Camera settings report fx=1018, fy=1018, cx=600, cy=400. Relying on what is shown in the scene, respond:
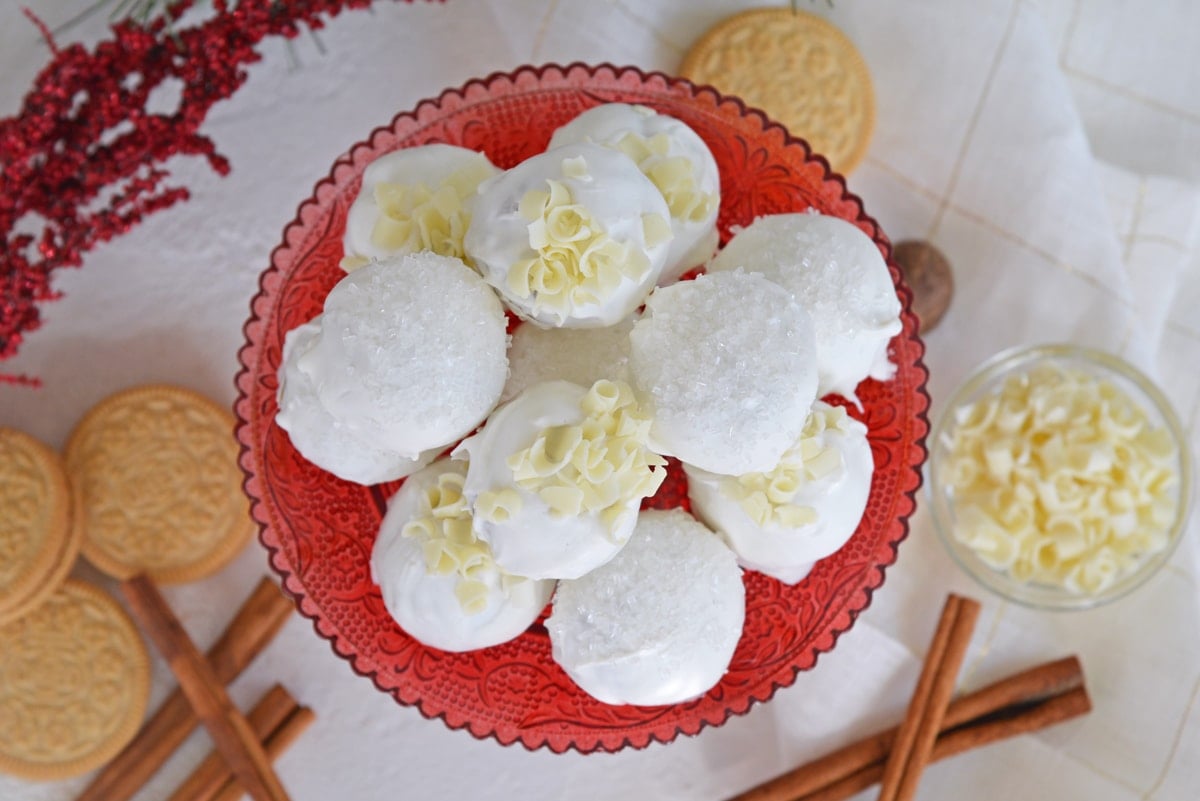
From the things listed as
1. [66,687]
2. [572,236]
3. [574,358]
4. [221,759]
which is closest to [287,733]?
[221,759]

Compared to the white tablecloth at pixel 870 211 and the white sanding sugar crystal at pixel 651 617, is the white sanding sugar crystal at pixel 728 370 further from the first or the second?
the white tablecloth at pixel 870 211

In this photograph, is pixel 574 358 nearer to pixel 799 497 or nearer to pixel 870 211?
pixel 799 497

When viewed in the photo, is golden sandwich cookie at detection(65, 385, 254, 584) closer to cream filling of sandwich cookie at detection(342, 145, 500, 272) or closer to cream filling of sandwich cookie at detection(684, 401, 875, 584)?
cream filling of sandwich cookie at detection(342, 145, 500, 272)

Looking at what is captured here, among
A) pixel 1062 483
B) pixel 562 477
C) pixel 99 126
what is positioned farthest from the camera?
pixel 1062 483

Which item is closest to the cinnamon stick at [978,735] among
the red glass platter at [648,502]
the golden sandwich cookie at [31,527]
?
the red glass platter at [648,502]

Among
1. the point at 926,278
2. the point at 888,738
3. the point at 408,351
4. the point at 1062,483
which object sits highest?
the point at 408,351

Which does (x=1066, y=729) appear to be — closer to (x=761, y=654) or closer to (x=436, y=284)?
(x=761, y=654)

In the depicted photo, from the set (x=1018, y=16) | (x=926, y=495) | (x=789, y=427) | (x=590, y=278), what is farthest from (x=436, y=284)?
(x=1018, y=16)
